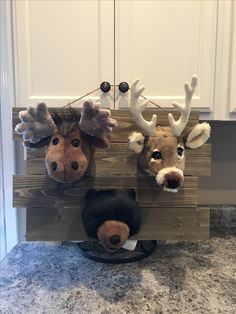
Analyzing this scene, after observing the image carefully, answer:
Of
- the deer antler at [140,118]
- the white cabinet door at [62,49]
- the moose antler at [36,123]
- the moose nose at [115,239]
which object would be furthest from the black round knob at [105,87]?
the moose nose at [115,239]

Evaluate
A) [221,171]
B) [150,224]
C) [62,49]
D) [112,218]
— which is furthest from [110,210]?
[221,171]

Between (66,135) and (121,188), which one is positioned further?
(121,188)

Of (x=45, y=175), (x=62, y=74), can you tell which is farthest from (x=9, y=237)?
(x=62, y=74)

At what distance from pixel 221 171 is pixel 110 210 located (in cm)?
83

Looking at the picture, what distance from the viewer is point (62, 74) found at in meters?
1.13

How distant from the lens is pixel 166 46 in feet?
3.71

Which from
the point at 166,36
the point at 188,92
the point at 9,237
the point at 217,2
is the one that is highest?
the point at 217,2

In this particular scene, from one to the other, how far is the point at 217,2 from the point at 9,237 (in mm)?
1330

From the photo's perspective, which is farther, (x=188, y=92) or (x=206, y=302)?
(x=188, y=92)

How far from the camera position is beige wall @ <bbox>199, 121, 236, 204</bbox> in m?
Answer: 1.52

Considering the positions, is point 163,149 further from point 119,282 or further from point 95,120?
point 119,282

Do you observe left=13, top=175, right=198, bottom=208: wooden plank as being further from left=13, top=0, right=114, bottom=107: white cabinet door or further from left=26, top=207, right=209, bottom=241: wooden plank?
left=13, top=0, right=114, bottom=107: white cabinet door

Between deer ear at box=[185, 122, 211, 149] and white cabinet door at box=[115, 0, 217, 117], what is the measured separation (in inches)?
7.1

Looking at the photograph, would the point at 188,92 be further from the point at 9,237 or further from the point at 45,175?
the point at 9,237
